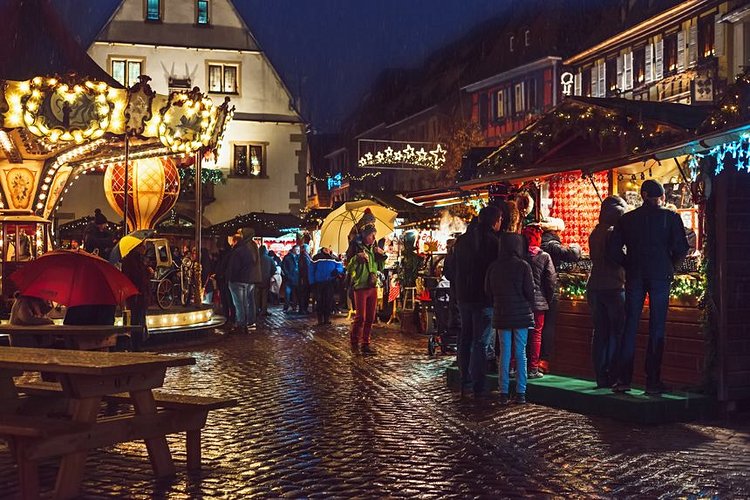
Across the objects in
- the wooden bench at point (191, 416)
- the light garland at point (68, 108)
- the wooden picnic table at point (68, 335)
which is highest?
the light garland at point (68, 108)

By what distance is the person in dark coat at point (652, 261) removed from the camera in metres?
10.2

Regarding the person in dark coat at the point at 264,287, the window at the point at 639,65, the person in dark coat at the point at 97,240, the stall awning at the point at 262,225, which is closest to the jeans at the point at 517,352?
the person in dark coat at the point at 97,240

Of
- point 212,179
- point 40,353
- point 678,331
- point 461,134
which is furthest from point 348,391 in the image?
point 461,134

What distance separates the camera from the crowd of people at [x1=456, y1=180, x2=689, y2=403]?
33.8ft

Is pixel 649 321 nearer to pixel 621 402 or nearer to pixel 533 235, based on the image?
pixel 621 402

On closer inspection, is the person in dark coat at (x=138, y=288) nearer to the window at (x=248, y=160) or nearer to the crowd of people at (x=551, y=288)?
the crowd of people at (x=551, y=288)

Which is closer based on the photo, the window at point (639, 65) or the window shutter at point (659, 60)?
the window shutter at point (659, 60)

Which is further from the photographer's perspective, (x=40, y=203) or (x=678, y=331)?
(x=40, y=203)

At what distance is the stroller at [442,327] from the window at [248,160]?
2839cm

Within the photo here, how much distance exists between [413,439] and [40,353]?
301 centimetres

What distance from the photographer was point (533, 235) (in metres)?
12.0

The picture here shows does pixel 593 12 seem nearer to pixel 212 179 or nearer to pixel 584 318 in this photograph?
pixel 212 179

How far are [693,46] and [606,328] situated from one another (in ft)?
89.7

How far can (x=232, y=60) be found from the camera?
44.4 m
